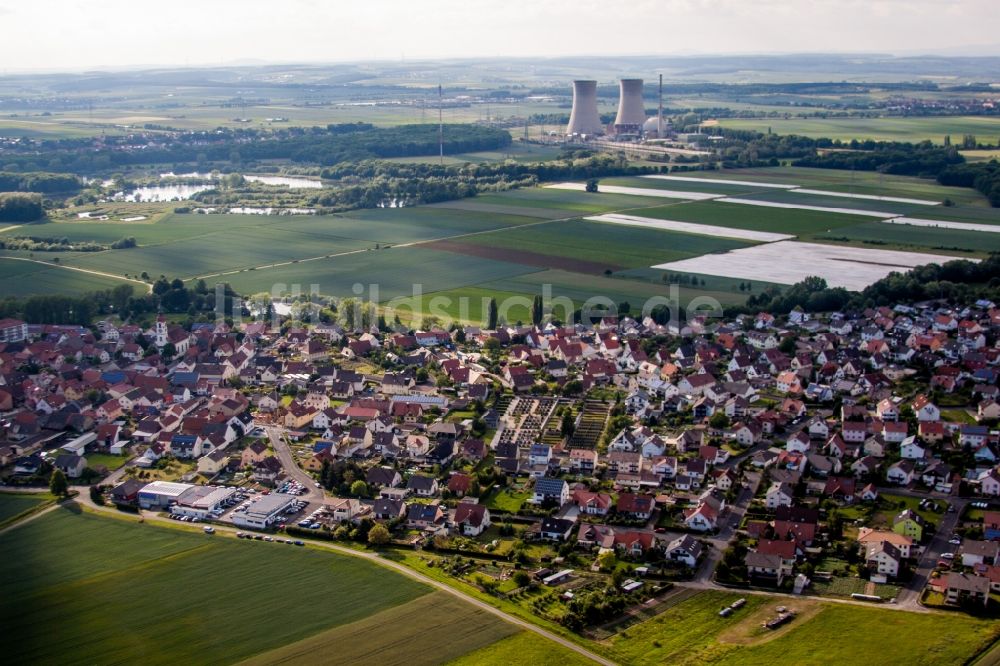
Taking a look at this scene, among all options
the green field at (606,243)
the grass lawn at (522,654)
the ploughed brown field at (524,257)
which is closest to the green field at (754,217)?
the green field at (606,243)

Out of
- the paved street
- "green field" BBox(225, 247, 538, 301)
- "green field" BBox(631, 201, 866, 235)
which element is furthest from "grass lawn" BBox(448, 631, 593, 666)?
"green field" BBox(631, 201, 866, 235)

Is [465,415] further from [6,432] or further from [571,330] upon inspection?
[6,432]

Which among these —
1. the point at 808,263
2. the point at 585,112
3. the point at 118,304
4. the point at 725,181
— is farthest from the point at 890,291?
the point at 585,112

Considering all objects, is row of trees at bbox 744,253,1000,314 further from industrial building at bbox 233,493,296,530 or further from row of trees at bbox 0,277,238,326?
industrial building at bbox 233,493,296,530

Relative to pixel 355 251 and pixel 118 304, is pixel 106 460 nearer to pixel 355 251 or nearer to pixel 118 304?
pixel 118 304

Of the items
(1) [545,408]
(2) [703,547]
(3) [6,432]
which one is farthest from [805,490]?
(3) [6,432]
